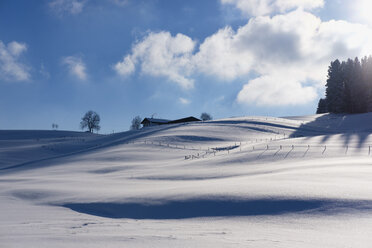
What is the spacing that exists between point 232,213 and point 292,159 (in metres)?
11.6

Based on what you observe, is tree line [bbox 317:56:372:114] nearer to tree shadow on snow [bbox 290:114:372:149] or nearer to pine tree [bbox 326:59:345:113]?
pine tree [bbox 326:59:345:113]

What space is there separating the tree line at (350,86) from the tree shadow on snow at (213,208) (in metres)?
64.5

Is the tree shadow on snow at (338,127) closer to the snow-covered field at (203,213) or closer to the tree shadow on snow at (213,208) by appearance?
the snow-covered field at (203,213)

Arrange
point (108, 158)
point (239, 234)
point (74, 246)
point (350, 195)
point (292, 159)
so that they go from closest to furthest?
point (74, 246) < point (239, 234) < point (350, 195) < point (292, 159) < point (108, 158)

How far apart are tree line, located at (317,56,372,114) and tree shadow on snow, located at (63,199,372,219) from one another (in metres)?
64.5

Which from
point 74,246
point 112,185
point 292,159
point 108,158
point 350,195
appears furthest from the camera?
point 108,158

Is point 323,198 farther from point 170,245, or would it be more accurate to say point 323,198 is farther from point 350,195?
point 170,245

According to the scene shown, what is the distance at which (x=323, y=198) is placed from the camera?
24.6ft

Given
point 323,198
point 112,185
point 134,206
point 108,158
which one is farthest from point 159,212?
point 108,158

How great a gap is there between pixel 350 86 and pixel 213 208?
2582 inches

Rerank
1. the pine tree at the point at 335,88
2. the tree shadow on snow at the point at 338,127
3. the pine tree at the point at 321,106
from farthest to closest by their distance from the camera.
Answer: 1. the pine tree at the point at 321,106
2. the pine tree at the point at 335,88
3. the tree shadow on snow at the point at 338,127

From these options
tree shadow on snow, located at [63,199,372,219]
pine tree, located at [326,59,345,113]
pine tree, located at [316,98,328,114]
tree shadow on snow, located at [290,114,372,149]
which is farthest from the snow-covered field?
pine tree, located at [316,98,328,114]

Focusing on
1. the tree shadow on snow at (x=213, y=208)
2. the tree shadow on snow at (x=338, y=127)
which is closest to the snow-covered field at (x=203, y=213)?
the tree shadow on snow at (x=213, y=208)

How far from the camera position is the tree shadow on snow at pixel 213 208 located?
7061mm
